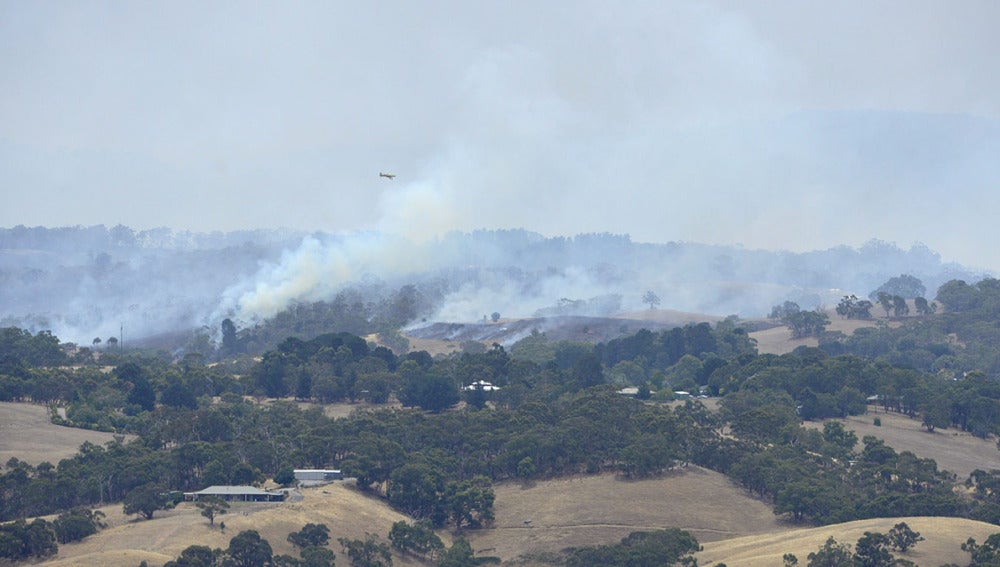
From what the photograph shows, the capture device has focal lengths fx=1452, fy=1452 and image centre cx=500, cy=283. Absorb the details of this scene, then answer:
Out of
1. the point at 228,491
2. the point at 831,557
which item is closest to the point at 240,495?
the point at 228,491

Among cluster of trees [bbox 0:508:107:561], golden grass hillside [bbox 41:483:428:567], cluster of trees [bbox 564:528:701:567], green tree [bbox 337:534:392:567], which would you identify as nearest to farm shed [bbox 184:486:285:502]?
golden grass hillside [bbox 41:483:428:567]

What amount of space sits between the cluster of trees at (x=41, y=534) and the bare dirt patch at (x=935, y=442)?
80.4m

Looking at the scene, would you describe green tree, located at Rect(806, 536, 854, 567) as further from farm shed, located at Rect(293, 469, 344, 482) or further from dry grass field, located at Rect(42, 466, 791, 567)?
farm shed, located at Rect(293, 469, 344, 482)

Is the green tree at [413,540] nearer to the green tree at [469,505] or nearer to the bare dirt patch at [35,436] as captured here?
the green tree at [469,505]

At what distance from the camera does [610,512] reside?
11969 cm

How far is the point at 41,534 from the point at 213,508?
44.2 feet

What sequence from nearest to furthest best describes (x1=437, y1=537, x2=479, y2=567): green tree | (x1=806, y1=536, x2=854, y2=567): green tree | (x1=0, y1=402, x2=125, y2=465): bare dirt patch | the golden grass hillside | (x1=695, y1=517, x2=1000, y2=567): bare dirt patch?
(x1=806, y1=536, x2=854, y2=567): green tree
the golden grass hillside
(x1=695, y1=517, x2=1000, y2=567): bare dirt patch
(x1=437, y1=537, x2=479, y2=567): green tree
(x1=0, y1=402, x2=125, y2=465): bare dirt patch

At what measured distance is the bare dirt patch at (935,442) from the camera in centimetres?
14400

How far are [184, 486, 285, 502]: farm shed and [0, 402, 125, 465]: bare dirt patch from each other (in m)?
22.0

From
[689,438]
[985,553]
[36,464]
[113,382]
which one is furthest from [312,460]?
[985,553]

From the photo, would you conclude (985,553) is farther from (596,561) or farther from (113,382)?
(113,382)

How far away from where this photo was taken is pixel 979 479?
12569 centimetres

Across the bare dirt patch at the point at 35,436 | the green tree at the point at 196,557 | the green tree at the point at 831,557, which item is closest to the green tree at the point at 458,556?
the green tree at the point at 196,557

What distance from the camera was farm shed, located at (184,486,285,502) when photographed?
381 feet
